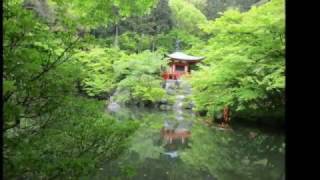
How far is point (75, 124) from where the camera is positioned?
12.9 ft

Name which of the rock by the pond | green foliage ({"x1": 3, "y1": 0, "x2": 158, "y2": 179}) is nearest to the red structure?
the rock by the pond

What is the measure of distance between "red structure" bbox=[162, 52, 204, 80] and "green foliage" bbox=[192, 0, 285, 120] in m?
12.3

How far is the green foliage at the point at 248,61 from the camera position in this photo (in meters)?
10.6

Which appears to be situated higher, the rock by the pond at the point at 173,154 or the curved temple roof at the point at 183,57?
the curved temple roof at the point at 183,57

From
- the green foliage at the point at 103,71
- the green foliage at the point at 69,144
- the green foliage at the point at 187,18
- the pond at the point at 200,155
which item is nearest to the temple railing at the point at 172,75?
the green foliage at the point at 103,71

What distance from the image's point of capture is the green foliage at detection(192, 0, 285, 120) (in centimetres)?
1064

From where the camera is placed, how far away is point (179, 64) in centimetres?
2723

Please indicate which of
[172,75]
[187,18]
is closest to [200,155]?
[172,75]

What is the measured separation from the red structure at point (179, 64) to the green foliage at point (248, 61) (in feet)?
40.4

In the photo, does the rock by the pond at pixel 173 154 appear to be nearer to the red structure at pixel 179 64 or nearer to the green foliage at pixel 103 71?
the green foliage at pixel 103 71

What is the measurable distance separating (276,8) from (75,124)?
28.3 feet

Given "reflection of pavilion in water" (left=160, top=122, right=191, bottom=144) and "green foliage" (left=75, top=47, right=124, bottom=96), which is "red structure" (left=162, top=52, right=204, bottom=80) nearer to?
"green foliage" (left=75, top=47, right=124, bottom=96)

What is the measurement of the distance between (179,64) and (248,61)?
15991 millimetres
